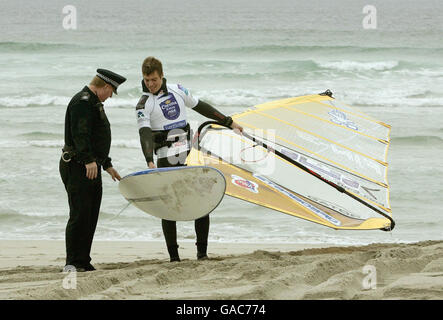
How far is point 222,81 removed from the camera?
20.8m

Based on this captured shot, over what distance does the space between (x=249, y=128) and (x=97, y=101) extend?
226cm

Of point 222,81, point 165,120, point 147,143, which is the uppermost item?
point 165,120

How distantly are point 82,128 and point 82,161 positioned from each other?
22 centimetres

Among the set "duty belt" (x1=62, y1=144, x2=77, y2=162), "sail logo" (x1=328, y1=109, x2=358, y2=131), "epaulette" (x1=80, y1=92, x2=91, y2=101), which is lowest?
"sail logo" (x1=328, y1=109, x2=358, y2=131)

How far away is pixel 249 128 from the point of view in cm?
671

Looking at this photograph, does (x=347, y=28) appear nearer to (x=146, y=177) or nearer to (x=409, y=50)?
(x=409, y=50)

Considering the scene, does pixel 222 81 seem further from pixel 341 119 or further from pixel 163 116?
pixel 163 116

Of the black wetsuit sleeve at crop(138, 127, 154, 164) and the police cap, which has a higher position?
the police cap

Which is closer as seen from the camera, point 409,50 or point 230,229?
point 230,229

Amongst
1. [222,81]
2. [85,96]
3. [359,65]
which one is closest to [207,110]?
[85,96]

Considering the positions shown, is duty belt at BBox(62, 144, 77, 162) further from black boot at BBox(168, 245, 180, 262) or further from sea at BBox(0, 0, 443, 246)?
sea at BBox(0, 0, 443, 246)

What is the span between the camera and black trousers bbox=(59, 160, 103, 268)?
15.6 feet

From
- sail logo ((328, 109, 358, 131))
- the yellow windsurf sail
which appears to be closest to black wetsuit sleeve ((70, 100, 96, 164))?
the yellow windsurf sail
